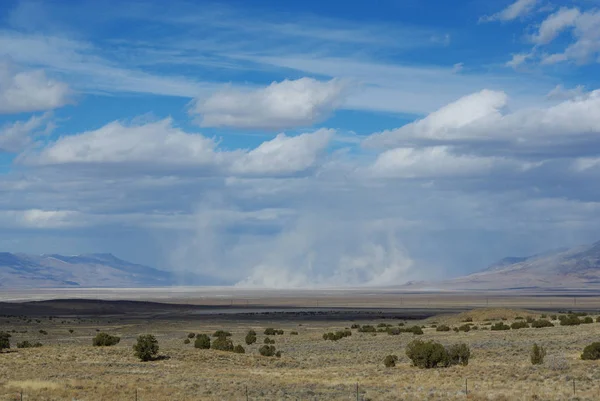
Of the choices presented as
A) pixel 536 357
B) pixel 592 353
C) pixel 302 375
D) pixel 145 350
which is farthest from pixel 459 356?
pixel 145 350

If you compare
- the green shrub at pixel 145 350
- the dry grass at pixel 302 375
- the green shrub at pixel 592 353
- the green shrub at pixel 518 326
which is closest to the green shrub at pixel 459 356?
the dry grass at pixel 302 375

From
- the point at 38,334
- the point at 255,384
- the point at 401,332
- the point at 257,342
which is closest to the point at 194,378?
the point at 255,384

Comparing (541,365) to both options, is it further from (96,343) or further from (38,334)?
(38,334)

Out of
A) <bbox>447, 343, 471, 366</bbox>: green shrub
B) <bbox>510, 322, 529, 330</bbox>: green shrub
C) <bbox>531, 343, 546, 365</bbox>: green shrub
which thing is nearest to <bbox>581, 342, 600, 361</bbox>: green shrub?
<bbox>531, 343, 546, 365</bbox>: green shrub

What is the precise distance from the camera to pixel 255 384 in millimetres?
33812

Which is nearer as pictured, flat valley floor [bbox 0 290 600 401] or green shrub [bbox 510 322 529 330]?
flat valley floor [bbox 0 290 600 401]

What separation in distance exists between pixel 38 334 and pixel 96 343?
1098 inches

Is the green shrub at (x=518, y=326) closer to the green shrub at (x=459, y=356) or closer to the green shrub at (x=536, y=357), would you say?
the green shrub at (x=459, y=356)

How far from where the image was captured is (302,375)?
125 ft

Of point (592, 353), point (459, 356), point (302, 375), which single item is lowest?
point (302, 375)

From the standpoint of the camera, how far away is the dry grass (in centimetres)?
3006

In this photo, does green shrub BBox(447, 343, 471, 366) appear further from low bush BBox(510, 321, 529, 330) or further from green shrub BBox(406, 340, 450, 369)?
low bush BBox(510, 321, 529, 330)

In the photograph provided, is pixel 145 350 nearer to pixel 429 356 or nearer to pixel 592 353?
pixel 429 356

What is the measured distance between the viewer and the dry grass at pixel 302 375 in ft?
98.6
